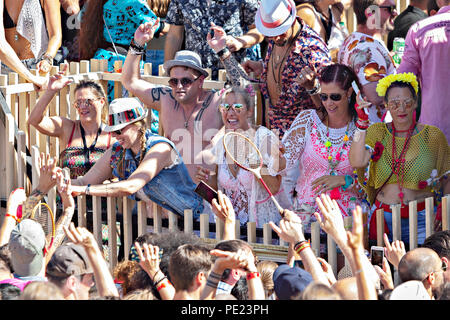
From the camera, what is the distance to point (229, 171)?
6.68 metres

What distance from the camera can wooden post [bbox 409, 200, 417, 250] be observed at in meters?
5.84

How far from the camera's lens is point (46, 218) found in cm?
683

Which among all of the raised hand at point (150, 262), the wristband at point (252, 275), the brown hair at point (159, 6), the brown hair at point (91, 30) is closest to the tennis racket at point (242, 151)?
the raised hand at point (150, 262)

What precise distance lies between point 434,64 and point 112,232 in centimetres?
256

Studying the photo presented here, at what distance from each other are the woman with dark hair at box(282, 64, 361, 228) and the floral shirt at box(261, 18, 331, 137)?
38 centimetres

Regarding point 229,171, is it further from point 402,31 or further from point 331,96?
point 402,31

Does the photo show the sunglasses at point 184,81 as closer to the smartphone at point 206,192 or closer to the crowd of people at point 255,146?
the crowd of people at point 255,146

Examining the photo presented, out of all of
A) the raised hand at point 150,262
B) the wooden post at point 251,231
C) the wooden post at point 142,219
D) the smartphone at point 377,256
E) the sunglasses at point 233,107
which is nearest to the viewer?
the raised hand at point 150,262

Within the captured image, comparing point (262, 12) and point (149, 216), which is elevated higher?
point (262, 12)

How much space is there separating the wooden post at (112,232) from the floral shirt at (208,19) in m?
1.62

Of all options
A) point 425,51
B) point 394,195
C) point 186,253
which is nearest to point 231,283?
point 186,253

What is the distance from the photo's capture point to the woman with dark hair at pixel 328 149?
6332 millimetres

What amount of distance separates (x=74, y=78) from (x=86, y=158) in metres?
1.26

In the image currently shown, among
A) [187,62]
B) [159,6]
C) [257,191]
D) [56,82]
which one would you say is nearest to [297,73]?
[187,62]
